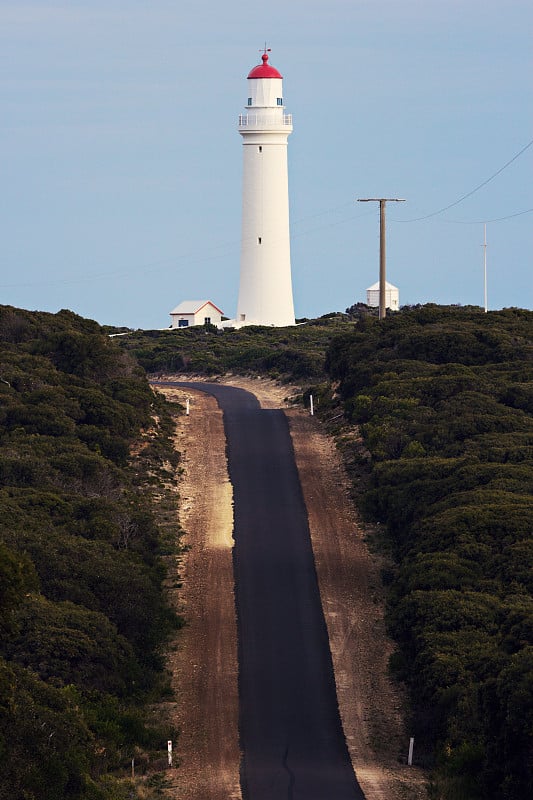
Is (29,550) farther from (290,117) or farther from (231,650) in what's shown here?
(290,117)

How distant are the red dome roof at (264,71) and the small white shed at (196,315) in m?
16.1

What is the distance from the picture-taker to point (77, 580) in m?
23.8

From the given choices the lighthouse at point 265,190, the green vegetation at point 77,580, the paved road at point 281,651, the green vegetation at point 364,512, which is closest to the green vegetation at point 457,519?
the green vegetation at point 364,512

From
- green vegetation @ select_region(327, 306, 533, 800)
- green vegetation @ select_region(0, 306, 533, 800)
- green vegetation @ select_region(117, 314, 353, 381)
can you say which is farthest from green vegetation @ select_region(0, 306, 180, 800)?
green vegetation @ select_region(117, 314, 353, 381)

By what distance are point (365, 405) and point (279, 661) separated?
17584mm

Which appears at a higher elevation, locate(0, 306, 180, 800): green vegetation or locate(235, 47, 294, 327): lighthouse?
locate(235, 47, 294, 327): lighthouse

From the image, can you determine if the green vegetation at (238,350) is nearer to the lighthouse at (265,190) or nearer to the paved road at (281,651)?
the lighthouse at (265,190)

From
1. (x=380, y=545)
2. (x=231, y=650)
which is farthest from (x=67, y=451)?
(x=231, y=650)

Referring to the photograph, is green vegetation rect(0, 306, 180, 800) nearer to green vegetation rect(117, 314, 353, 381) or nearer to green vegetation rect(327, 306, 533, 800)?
green vegetation rect(327, 306, 533, 800)

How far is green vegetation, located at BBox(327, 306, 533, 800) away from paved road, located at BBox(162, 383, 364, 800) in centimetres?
147

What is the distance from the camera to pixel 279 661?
23.5 metres

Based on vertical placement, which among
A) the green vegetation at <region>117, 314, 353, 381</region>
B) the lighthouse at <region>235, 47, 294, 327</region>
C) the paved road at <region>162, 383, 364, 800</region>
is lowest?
the paved road at <region>162, 383, 364, 800</region>

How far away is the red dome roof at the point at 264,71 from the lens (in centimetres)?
6594

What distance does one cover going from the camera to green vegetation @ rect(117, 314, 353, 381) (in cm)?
5531
